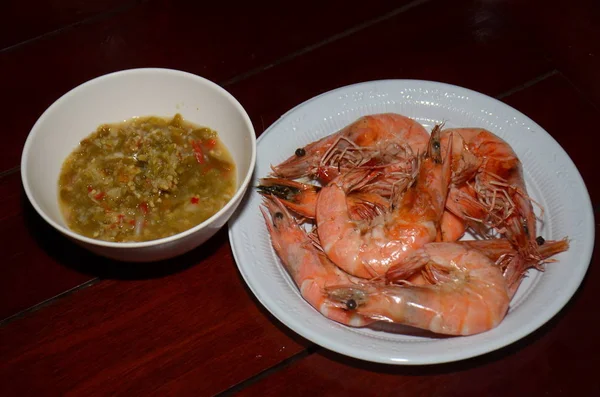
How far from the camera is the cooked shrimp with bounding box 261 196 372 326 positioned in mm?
1656

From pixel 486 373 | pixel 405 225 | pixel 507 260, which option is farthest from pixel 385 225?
pixel 486 373

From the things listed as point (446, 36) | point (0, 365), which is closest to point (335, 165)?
point (446, 36)

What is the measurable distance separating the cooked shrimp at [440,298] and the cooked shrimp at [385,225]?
0.18ft

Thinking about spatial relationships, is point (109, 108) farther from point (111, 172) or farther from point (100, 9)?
point (100, 9)

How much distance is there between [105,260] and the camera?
6.26 ft

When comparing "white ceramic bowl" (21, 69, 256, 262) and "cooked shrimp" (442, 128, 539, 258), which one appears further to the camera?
"cooked shrimp" (442, 128, 539, 258)

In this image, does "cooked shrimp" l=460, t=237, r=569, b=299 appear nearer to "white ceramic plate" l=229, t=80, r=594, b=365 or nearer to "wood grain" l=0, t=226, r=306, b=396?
"white ceramic plate" l=229, t=80, r=594, b=365

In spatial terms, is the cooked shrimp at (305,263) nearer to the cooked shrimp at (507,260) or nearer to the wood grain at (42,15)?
the cooked shrimp at (507,260)

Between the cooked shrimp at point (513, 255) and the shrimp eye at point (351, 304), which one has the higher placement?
the cooked shrimp at point (513, 255)

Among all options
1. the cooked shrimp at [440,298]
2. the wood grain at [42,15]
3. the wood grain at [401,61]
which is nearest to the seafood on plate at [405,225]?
the cooked shrimp at [440,298]

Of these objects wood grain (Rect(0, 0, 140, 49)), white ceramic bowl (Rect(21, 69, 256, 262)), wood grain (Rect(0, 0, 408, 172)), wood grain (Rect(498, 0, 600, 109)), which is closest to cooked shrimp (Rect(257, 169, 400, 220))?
white ceramic bowl (Rect(21, 69, 256, 262))

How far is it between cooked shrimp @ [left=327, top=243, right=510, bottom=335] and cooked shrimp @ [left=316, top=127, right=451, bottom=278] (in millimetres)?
55

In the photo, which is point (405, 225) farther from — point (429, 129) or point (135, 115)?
point (135, 115)

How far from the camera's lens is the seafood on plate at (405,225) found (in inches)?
64.2
